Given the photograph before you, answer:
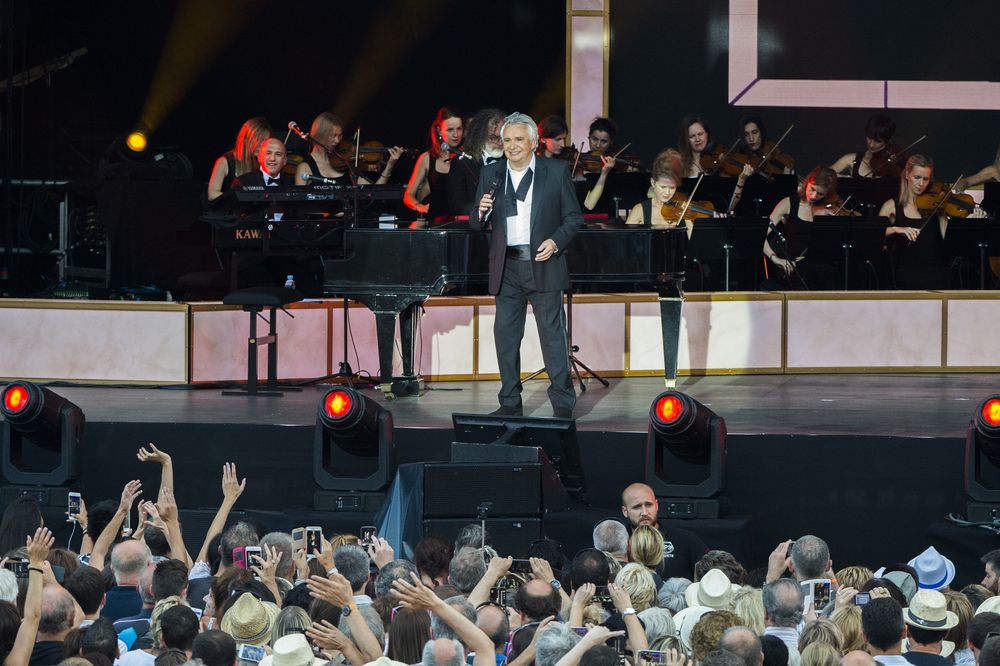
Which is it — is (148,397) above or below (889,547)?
above

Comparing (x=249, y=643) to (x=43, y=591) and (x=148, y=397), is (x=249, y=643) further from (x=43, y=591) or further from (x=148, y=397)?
(x=148, y=397)

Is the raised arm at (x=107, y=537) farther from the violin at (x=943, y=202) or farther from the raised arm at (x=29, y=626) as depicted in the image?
the violin at (x=943, y=202)

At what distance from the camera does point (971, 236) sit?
13.7 metres

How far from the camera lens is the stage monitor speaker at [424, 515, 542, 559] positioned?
29.4ft

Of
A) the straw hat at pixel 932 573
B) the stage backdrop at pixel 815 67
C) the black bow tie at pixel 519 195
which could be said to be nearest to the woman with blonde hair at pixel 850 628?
the straw hat at pixel 932 573

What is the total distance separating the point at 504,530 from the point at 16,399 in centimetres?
283

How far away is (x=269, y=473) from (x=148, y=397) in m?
1.56

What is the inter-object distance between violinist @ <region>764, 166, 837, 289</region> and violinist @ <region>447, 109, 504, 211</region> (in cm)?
320

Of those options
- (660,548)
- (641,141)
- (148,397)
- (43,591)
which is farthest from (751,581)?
(641,141)

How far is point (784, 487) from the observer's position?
31.9 ft

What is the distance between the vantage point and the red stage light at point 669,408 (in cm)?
908

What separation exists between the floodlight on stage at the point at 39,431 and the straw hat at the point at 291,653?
431 centimetres

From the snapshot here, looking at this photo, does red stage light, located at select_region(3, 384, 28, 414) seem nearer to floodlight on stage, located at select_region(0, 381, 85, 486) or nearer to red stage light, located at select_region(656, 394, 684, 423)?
floodlight on stage, located at select_region(0, 381, 85, 486)

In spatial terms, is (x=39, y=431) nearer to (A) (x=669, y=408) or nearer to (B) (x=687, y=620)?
(A) (x=669, y=408)
